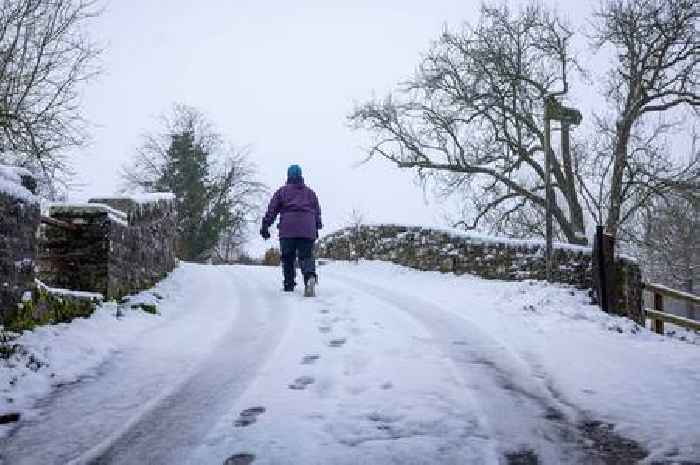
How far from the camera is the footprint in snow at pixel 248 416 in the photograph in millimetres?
2574

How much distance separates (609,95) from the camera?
591 inches

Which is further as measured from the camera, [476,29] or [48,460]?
[476,29]

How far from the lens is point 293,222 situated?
7605mm

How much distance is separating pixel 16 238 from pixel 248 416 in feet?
8.40

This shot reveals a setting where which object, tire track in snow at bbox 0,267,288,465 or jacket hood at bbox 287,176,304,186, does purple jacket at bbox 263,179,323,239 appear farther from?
tire track in snow at bbox 0,267,288,465

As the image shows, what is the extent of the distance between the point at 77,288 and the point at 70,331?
1327mm

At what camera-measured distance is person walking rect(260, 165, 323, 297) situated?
24.9ft

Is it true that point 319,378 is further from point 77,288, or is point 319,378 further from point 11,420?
point 77,288

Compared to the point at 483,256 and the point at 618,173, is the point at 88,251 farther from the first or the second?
the point at 618,173

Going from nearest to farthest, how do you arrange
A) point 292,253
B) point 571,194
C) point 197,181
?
point 292,253, point 571,194, point 197,181

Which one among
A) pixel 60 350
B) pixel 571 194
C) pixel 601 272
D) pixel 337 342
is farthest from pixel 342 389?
pixel 571 194

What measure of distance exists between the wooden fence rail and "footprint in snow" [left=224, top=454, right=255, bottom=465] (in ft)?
28.0

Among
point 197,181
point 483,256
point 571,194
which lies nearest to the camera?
point 483,256

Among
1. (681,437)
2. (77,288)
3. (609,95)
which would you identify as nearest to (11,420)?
(77,288)
